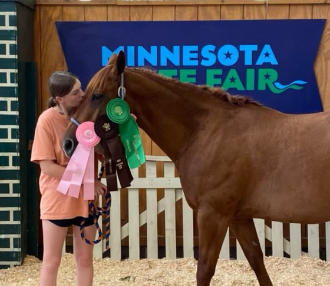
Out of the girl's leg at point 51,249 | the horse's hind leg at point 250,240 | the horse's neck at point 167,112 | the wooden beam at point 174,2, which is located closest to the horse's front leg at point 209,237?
the horse's hind leg at point 250,240

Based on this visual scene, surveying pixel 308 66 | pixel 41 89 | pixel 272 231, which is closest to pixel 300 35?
pixel 308 66

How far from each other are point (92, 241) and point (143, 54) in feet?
7.24

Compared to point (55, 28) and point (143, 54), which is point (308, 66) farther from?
point (55, 28)

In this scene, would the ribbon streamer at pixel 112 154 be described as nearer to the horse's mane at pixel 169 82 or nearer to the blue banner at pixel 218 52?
the horse's mane at pixel 169 82

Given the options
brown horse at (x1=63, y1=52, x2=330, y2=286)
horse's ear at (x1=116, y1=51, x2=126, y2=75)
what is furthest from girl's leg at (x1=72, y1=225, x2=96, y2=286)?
horse's ear at (x1=116, y1=51, x2=126, y2=75)

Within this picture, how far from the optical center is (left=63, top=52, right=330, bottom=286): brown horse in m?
2.98

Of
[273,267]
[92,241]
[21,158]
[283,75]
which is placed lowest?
[273,267]

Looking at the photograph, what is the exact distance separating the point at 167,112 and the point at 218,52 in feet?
5.88

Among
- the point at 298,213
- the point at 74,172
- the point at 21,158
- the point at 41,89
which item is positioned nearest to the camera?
the point at 74,172

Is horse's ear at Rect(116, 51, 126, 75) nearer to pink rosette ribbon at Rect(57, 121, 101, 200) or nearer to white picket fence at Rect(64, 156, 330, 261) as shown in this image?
pink rosette ribbon at Rect(57, 121, 101, 200)

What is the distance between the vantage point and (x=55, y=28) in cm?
475

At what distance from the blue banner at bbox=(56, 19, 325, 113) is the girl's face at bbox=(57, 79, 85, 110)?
6.00 ft

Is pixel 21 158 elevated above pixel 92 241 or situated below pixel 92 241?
above

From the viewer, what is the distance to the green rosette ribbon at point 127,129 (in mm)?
2867
